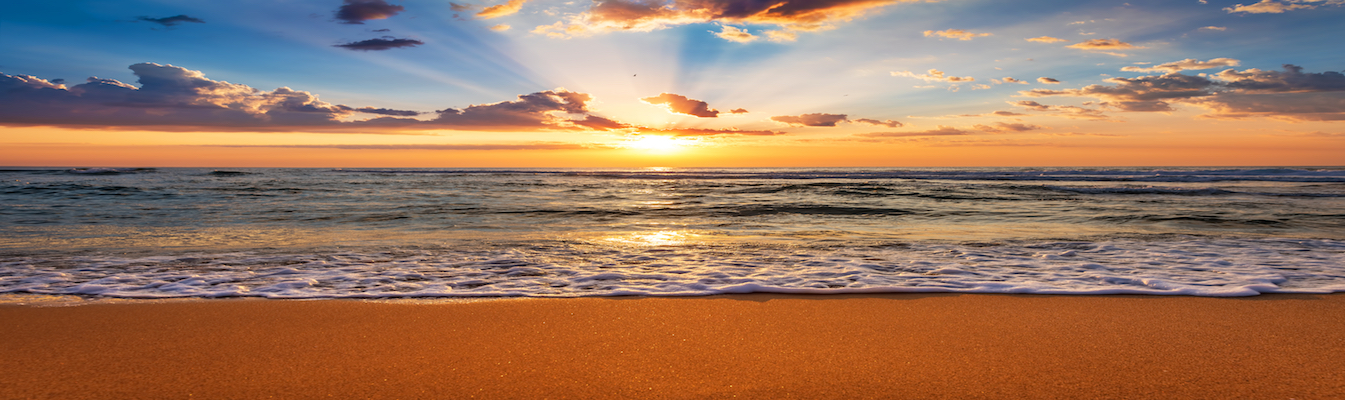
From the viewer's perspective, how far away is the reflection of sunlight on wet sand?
8.05 metres

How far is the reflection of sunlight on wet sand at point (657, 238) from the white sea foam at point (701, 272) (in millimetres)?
569

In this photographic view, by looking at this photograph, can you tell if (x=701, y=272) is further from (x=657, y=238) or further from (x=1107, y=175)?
(x=1107, y=175)

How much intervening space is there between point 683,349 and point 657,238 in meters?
5.53

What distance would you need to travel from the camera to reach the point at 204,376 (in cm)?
275

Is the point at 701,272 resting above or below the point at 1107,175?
below

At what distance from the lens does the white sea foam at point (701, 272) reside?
4.67m

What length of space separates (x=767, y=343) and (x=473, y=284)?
2.78m

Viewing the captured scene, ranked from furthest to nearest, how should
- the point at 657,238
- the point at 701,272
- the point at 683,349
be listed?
1. the point at 657,238
2. the point at 701,272
3. the point at 683,349

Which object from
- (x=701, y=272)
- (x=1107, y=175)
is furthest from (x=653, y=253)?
(x=1107, y=175)

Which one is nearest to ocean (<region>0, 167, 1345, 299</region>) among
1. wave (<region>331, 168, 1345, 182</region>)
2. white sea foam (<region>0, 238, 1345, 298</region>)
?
white sea foam (<region>0, 238, 1345, 298</region>)

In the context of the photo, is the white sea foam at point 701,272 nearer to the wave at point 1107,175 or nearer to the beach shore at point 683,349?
the beach shore at point 683,349

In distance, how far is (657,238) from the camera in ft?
28.5

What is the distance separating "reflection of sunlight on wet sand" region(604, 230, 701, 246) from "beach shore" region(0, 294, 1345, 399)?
3741mm

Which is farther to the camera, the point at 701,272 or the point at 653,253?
the point at 653,253
